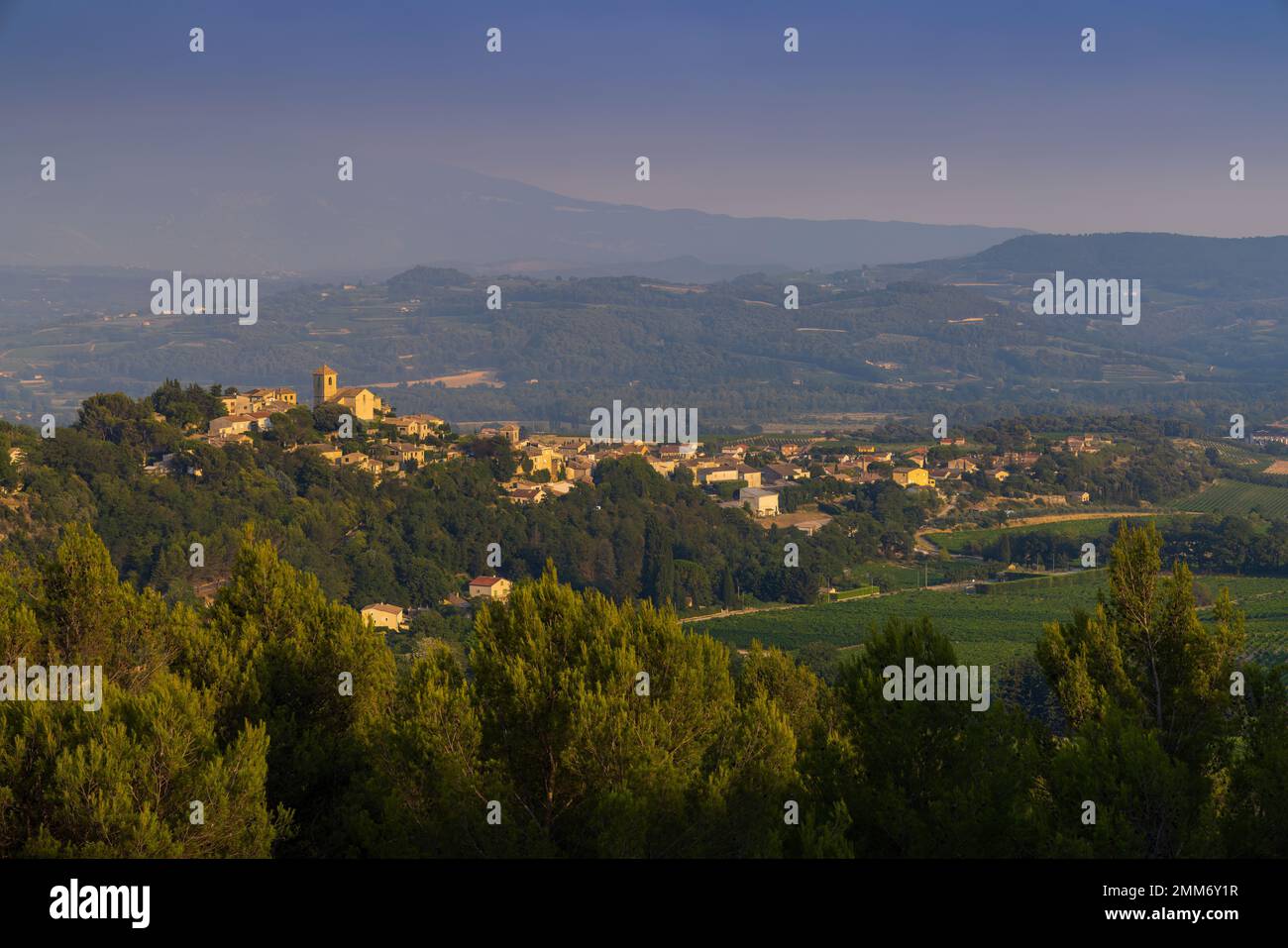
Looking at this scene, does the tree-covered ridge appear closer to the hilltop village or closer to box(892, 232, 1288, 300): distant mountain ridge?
the hilltop village

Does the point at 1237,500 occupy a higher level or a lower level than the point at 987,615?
higher

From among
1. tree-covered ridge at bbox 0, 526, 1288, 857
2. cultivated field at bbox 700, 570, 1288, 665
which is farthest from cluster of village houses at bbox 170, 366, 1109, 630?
tree-covered ridge at bbox 0, 526, 1288, 857

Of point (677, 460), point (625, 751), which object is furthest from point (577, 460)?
point (625, 751)

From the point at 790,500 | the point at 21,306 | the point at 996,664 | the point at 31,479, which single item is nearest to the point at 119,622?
the point at 996,664

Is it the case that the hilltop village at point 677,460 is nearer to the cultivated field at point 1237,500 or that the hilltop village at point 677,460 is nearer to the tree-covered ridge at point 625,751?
the cultivated field at point 1237,500

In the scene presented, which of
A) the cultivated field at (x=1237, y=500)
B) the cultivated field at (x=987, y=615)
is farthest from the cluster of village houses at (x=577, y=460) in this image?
the cultivated field at (x=987, y=615)

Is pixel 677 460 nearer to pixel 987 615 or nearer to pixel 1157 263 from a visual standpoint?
pixel 987 615
